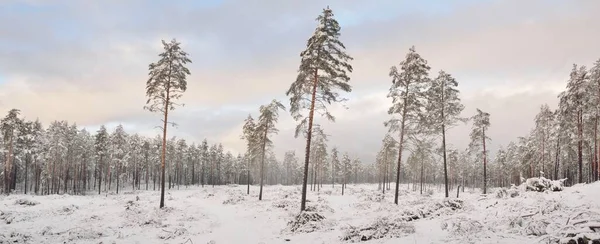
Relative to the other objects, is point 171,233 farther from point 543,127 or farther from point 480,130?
point 543,127

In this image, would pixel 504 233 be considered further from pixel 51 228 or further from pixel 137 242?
pixel 51 228

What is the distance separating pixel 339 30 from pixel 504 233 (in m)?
14.8

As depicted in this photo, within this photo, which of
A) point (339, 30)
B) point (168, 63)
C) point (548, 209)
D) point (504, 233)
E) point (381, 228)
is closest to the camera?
point (504, 233)

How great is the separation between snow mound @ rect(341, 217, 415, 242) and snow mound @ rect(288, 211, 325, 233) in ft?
12.1

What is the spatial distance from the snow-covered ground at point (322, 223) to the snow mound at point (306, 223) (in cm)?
5

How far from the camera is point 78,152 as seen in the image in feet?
206

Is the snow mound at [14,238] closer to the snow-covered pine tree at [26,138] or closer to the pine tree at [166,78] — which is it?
the pine tree at [166,78]

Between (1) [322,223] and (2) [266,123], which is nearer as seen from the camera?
(1) [322,223]

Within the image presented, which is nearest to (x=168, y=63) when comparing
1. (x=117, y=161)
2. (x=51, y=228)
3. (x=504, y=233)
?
(x=51, y=228)

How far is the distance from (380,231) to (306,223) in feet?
18.5

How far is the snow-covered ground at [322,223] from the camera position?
34.0 ft

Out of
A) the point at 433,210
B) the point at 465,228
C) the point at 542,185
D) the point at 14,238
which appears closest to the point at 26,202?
the point at 14,238

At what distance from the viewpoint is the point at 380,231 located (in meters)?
12.8

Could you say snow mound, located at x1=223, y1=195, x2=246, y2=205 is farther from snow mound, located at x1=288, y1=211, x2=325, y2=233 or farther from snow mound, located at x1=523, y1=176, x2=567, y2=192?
snow mound, located at x1=523, y1=176, x2=567, y2=192
